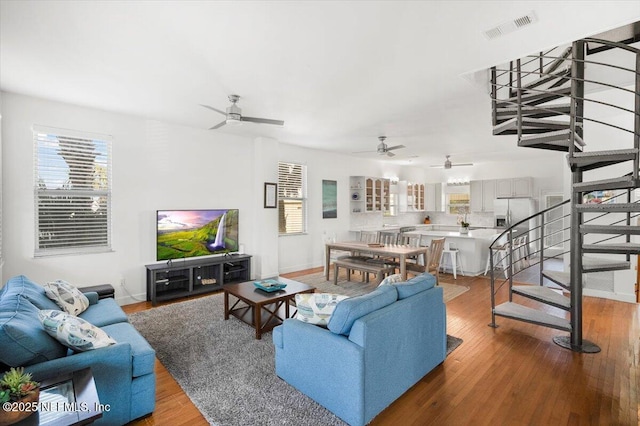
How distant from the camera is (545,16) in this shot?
7.17 feet

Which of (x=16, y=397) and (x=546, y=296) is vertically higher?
(x=16, y=397)

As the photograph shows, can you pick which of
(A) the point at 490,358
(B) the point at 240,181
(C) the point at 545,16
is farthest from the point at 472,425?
(B) the point at 240,181

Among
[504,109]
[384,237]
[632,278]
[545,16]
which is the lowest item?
[632,278]

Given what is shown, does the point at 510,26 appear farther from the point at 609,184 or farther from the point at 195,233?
the point at 195,233

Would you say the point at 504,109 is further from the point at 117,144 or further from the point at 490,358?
the point at 117,144

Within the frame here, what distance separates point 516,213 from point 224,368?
8499 millimetres

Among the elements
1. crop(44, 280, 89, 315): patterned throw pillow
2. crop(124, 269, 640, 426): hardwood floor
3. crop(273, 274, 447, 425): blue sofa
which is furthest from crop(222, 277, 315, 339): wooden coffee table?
crop(44, 280, 89, 315): patterned throw pillow

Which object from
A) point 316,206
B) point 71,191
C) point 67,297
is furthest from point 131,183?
point 316,206

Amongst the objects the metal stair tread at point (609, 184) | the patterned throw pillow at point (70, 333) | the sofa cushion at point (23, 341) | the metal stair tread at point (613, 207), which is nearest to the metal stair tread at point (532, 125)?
the metal stair tread at point (609, 184)

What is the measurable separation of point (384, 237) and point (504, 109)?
3.21 meters

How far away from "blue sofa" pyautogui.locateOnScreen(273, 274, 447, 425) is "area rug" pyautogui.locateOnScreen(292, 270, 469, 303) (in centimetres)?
248

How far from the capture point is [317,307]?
7.65 feet

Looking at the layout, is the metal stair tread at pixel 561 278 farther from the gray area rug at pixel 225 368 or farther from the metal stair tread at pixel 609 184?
the gray area rug at pixel 225 368

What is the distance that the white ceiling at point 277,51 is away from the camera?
2.14 meters
